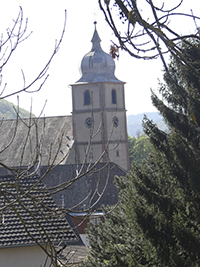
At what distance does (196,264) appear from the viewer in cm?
862

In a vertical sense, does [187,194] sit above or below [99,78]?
below

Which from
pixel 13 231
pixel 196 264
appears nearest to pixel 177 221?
pixel 196 264

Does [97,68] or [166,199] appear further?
[97,68]

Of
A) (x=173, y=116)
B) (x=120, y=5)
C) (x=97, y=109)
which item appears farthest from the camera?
(x=97, y=109)

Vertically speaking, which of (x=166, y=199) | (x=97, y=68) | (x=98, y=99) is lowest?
(x=166, y=199)

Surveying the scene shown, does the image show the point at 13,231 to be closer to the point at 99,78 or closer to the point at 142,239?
the point at 142,239

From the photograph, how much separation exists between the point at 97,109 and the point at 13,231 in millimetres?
33555

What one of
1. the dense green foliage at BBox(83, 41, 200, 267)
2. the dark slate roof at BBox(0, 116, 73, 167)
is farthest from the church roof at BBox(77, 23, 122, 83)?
the dense green foliage at BBox(83, 41, 200, 267)

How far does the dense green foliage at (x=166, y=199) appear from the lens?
9.08 metres

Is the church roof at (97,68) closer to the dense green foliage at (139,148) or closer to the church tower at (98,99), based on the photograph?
the church tower at (98,99)

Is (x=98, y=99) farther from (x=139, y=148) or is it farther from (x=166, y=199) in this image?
(x=139, y=148)

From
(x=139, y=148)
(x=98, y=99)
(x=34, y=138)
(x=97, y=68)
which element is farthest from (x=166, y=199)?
(x=139, y=148)

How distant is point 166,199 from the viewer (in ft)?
32.7

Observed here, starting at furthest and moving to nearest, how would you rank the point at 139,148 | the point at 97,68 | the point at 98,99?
the point at 139,148, the point at 97,68, the point at 98,99
